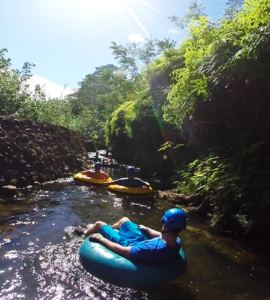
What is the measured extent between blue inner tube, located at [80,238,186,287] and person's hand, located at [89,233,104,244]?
1.19 feet

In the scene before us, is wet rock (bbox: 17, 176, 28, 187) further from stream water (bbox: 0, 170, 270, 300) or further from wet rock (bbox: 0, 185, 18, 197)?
stream water (bbox: 0, 170, 270, 300)

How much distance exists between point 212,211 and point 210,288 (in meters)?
3.35

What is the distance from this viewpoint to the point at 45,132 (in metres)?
13.4

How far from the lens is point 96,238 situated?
4.82 meters

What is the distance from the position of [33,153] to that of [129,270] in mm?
8492

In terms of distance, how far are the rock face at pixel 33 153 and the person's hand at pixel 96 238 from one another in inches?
215

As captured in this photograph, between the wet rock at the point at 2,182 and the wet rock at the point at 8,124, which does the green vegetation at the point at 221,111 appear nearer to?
the wet rock at the point at 8,124

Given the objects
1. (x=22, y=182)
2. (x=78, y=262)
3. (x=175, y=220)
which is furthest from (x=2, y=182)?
(x=175, y=220)

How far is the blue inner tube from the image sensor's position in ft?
13.1

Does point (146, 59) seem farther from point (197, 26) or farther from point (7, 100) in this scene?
point (197, 26)

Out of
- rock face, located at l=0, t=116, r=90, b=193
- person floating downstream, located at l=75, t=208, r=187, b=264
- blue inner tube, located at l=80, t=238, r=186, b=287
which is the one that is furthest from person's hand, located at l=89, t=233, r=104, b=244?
rock face, located at l=0, t=116, r=90, b=193

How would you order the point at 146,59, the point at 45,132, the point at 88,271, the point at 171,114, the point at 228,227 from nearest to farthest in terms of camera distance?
the point at 88,271
the point at 228,227
the point at 171,114
the point at 45,132
the point at 146,59

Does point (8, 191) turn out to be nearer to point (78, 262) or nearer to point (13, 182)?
point (13, 182)

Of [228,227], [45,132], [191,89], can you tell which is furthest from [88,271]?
[45,132]
